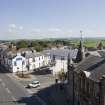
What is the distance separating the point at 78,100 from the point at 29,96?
462 inches

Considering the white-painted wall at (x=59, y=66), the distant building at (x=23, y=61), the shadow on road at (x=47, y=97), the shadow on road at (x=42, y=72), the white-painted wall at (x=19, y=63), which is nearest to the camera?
the shadow on road at (x=47, y=97)

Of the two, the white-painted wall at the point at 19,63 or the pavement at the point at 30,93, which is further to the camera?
the white-painted wall at the point at 19,63

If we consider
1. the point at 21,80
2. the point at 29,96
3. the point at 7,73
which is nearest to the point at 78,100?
the point at 29,96

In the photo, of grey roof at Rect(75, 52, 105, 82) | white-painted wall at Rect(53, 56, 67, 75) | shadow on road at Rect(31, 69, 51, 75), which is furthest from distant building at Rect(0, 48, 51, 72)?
grey roof at Rect(75, 52, 105, 82)

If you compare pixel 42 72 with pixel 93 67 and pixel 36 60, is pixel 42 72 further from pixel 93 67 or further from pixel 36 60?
pixel 93 67

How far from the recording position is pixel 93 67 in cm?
4212

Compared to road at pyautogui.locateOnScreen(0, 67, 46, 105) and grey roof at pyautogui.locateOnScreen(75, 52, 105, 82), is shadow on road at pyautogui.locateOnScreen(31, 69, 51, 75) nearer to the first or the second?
road at pyautogui.locateOnScreen(0, 67, 46, 105)

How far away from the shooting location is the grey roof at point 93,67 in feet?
125

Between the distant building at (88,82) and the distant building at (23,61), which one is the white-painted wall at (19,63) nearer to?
the distant building at (23,61)

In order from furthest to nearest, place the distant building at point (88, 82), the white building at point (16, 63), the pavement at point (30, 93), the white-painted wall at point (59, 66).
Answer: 1. the white building at point (16, 63)
2. the white-painted wall at point (59, 66)
3. the pavement at point (30, 93)
4. the distant building at point (88, 82)

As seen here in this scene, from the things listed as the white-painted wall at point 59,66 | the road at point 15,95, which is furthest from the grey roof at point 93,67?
the white-painted wall at point 59,66

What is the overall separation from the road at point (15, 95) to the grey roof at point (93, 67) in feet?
31.1

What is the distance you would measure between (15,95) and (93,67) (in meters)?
19.0

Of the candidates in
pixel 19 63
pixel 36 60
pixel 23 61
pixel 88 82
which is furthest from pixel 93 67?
pixel 36 60
